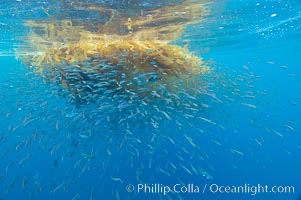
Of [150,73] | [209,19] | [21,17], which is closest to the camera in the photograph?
[150,73]

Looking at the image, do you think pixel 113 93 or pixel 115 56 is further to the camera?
pixel 115 56

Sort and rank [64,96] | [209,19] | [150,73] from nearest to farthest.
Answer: [150,73] < [64,96] < [209,19]

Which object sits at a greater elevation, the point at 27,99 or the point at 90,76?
the point at 90,76

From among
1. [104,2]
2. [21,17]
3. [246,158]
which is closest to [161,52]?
[104,2]

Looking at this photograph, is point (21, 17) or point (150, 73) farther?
point (21, 17)

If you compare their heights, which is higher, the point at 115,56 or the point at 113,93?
the point at 115,56

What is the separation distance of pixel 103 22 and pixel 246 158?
12.3 metres

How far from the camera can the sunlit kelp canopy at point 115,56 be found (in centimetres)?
940

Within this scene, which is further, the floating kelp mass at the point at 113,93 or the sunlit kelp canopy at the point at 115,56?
the sunlit kelp canopy at the point at 115,56

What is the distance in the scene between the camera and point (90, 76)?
941cm

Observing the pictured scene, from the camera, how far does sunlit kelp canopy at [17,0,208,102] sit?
940 centimetres

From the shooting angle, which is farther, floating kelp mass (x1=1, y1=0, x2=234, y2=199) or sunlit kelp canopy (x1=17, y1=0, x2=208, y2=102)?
sunlit kelp canopy (x1=17, y1=0, x2=208, y2=102)

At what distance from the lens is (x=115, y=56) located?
9734 mm

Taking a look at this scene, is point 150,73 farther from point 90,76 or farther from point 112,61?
point 90,76
